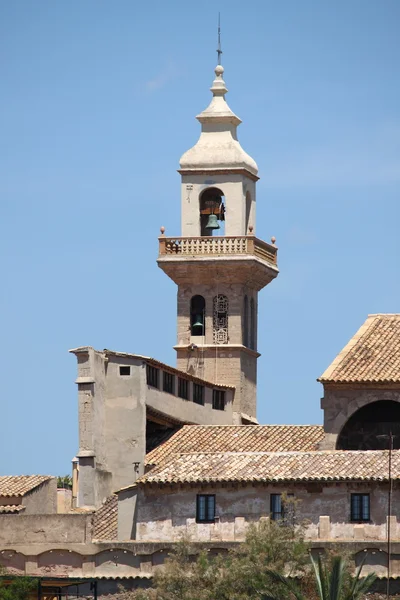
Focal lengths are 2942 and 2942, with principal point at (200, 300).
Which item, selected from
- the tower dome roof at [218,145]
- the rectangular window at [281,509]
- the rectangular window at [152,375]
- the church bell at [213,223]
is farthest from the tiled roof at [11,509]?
the tower dome roof at [218,145]

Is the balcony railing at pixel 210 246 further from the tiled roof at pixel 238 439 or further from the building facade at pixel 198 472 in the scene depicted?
the tiled roof at pixel 238 439

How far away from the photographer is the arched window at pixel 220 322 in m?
102

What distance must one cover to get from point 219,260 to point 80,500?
639 inches

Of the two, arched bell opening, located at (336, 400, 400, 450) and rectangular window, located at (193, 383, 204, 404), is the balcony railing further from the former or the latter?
arched bell opening, located at (336, 400, 400, 450)

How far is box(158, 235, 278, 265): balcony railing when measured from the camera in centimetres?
10250

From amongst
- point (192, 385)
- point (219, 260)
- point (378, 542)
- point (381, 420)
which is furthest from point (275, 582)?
point (219, 260)

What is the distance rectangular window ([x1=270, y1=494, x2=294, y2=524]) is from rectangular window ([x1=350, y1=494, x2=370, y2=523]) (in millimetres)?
1709

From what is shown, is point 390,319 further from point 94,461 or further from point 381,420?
point 94,461

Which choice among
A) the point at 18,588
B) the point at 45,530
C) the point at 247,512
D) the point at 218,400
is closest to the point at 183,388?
the point at 218,400

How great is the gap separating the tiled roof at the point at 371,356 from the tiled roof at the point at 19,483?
9.45 metres

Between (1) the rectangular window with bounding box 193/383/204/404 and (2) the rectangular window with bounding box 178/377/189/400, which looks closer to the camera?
(2) the rectangular window with bounding box 178/377/189/400

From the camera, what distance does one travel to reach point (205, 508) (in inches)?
3285

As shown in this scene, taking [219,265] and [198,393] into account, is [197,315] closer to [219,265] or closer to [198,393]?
[219,265]

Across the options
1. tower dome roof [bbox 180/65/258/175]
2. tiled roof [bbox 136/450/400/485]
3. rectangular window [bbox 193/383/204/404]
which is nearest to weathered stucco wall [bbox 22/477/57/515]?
tiled roof [bbox 136/450/400/485]
